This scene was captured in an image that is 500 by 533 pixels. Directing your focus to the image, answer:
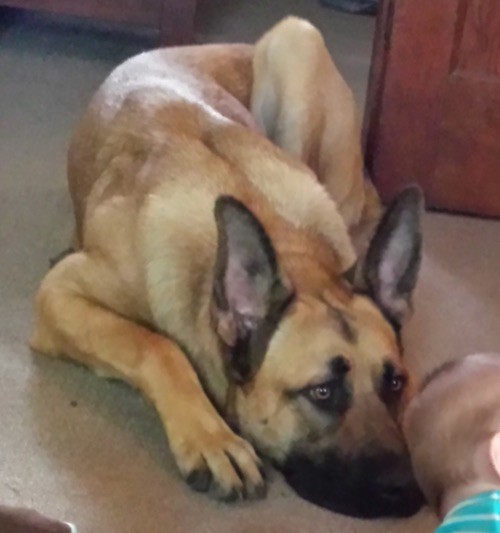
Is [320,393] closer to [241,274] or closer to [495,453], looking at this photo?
[241,274]

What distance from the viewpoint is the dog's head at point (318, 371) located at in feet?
4.58

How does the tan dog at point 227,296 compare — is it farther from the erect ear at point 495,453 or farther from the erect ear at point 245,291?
the erect ear at point 495,453

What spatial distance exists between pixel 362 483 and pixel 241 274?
337mm

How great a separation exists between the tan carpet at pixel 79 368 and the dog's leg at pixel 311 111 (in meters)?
0.23

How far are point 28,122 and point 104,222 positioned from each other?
104 cm

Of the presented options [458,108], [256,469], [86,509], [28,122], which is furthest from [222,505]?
[28,122]

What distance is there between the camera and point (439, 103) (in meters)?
2.32

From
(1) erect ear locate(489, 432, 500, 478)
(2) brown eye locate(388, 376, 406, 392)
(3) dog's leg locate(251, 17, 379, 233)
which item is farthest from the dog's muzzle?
(3) dog's leg locate(251, 17, 379, 233)

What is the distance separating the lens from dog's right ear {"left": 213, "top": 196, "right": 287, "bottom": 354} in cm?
138

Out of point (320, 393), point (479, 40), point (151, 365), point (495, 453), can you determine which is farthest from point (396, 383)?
point (479, 40)

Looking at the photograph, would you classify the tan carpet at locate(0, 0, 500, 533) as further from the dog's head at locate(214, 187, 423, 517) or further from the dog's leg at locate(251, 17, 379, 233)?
the dog's leg at locate(251, 17, 379, 233)

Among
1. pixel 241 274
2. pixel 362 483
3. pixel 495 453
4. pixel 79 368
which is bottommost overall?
pixel 79 368

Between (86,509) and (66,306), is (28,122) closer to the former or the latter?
(66,306)

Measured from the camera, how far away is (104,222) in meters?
1.75
